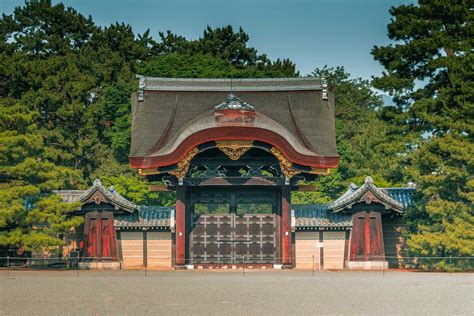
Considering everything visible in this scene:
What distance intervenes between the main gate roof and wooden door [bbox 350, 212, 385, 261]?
10.1 feet

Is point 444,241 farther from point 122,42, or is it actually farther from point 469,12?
point 122,42

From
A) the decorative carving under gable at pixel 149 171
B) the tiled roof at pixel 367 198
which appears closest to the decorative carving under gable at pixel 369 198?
the tiled roof at pixel 367 198

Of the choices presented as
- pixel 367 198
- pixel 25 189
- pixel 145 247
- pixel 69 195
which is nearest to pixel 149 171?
pixel 145 247

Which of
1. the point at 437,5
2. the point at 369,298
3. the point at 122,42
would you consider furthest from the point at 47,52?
the point at 369,298

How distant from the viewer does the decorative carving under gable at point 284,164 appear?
35.7 m

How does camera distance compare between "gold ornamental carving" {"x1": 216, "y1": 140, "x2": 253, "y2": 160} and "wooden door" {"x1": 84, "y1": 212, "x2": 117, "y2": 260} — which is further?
"wooden door" {"x1": 84, "y1": 212, "x2": 117, "y2": 260}

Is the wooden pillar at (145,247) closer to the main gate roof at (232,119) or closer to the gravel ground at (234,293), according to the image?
the main gate roof at (232,119)

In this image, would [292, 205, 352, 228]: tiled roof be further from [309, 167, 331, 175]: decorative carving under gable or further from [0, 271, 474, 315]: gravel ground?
[0, 271, 474, 315]: gravel ground

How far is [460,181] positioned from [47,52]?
131 feet

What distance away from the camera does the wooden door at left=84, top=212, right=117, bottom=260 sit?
123 feet

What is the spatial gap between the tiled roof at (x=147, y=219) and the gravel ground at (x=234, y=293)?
4.61 m

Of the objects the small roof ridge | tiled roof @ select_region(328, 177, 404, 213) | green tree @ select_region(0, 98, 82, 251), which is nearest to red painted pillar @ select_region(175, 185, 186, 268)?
green tree @ select_region(0, 98, 82, 251)

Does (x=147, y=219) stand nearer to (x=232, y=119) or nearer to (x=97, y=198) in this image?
(x=97, y=198)

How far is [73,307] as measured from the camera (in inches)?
814
